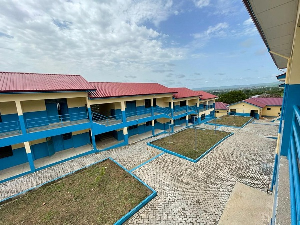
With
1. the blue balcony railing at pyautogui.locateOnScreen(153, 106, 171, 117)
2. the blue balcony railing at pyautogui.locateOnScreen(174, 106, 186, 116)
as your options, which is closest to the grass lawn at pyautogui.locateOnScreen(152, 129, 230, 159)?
the blue balcony railing at pyautogui.locateOnScreen(153, 106, 171, 117)

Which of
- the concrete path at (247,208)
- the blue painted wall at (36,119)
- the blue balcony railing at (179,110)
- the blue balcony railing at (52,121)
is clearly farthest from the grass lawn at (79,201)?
the blue balcony railing at (179,110)

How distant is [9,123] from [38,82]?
3.73m

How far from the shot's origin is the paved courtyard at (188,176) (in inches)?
272

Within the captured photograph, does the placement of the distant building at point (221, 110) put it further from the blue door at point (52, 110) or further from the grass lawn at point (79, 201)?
the blue door at point (52, 110)

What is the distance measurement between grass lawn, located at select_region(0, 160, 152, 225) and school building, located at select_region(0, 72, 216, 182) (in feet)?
10.5

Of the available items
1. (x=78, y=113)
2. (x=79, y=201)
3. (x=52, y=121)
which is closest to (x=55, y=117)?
(x=52, y=121)

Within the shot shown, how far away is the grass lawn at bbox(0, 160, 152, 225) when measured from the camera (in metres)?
6.85

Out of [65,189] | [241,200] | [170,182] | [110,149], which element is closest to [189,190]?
[170,182]

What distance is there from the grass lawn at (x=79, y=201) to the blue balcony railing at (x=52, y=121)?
4.56 meters

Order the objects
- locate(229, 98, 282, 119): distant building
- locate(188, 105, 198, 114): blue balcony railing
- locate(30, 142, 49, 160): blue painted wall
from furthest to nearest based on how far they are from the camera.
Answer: locate(229, 98, 282, 119): distant building
locate(188, 105, 198, 114): blue balcony railing
locate(30, 142, 49, 160): blue painted wall

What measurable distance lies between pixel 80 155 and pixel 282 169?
1352 cm

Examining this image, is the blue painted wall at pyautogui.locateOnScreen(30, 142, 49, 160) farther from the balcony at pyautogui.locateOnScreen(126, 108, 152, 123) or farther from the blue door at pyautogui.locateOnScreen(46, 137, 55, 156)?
the balcony at pyautogui.locateOnScreen(126, 108, 152, 123)

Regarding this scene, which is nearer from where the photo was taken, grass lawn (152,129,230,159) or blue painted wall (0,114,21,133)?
blue painted wall (0,114,21,133)

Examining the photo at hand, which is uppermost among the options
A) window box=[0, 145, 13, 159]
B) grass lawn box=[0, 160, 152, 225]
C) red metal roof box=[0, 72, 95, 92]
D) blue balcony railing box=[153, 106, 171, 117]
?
red metal roof box=[0, 72, 95, 92]
